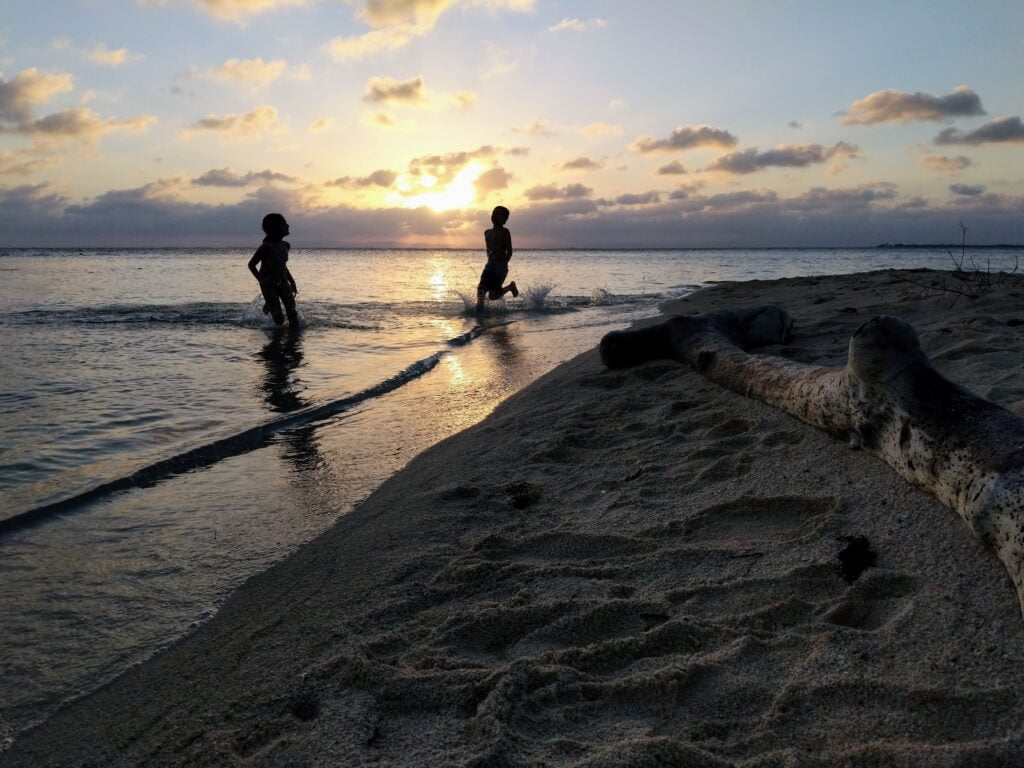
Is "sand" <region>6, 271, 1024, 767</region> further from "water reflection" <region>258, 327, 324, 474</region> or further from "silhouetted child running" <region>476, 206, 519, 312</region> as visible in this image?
"silhouetted child running" <region>476, 206, 519, 312</region>

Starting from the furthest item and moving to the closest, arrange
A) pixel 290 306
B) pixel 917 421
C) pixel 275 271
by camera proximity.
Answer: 1. pixel 290 306
2. pixel 275 271
3. pixel 917 421

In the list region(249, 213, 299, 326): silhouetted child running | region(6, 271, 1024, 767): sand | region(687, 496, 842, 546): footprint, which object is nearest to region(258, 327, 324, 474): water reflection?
region(249, 213, 299, 326): silhouetted child running

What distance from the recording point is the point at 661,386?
4949 mm

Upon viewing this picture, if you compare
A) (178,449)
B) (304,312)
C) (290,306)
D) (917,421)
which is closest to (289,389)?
(178,449)

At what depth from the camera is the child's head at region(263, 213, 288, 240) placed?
11.4 meters

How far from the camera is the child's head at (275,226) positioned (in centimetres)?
1135

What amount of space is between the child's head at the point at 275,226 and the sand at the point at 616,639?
9294 millimetres

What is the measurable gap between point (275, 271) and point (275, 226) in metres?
0.81

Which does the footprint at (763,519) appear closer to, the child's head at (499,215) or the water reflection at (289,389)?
the water reflection at (289,389)

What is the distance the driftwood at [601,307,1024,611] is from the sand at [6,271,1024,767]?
3.6 inches

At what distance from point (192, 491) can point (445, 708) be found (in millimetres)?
2754

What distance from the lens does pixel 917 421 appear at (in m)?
2.51

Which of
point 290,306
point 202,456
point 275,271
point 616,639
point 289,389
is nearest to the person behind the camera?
point 616,639

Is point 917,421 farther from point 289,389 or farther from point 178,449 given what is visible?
point 289,389
